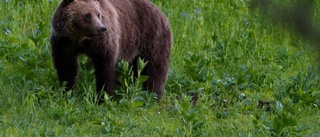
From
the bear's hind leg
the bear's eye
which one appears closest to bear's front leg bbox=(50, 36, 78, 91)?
the bear's eye

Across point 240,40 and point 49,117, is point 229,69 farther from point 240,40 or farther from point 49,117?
point 49,117

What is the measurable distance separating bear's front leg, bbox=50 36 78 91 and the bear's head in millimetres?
125

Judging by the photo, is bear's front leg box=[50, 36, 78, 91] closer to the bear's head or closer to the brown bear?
the brown bear

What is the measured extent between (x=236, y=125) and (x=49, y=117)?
158cm

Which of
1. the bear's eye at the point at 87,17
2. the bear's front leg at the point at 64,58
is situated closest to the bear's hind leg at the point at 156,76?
the bear's front leg at the point at 64,58

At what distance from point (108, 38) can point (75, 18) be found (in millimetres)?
358

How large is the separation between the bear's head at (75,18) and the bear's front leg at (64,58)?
12 centimetres

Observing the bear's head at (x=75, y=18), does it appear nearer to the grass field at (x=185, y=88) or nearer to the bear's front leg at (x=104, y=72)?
the bear's front leg at (x=104, y=72)

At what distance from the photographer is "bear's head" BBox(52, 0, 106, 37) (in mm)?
5215

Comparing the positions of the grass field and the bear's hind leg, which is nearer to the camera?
the grass field

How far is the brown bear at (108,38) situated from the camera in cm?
525

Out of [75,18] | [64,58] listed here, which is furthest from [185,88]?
[75,18]

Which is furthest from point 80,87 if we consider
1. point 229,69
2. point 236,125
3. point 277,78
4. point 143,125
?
point 277,78

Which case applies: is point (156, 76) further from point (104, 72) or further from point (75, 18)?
point (75, 18)
